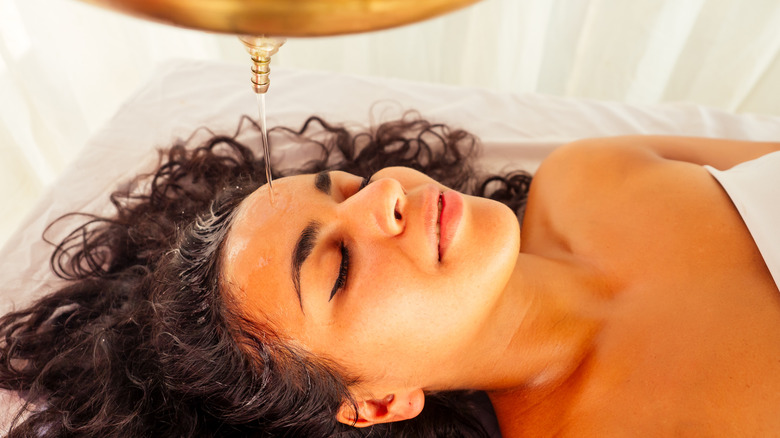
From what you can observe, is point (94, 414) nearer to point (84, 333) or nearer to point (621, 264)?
point (84, 333)

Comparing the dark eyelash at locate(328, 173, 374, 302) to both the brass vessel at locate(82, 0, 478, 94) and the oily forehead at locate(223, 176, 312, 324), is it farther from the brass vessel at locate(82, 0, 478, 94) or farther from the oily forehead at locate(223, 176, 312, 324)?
the brass vessel at locate(82, 0, 478, 94)

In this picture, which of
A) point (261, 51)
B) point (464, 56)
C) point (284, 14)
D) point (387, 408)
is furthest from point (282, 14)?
point (464, 56)

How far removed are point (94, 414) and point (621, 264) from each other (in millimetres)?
1135

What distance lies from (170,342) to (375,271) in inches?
19.0

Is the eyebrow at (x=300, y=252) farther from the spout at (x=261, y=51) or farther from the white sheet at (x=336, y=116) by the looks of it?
the white sheet at (x=336, y=116)

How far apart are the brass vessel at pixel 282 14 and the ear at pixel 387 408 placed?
832 millimetres

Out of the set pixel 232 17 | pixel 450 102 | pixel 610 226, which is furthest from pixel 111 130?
pixel 232 17

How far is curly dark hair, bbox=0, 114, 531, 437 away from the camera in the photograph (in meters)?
1.10

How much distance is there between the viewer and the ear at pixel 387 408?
1108mm

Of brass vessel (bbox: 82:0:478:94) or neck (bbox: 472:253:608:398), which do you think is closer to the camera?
brass vessel (bbox: 82:0:478:94)

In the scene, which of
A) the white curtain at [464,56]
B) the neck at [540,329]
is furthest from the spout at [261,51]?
the white curtain at [464,56]

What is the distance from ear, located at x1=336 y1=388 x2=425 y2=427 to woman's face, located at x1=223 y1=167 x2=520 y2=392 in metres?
0.10

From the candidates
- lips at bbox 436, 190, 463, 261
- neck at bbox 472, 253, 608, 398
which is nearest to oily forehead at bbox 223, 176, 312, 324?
lips at bbox 436, 190, 463, 261

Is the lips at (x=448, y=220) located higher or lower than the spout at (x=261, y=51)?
lower
